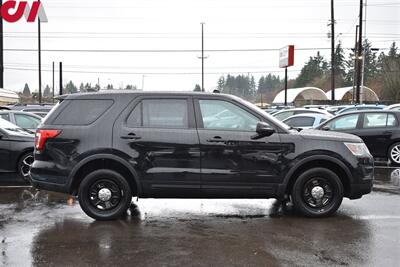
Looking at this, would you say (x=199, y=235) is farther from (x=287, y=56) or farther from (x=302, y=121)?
(x=287, y=56)

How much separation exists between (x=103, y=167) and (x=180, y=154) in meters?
1.11

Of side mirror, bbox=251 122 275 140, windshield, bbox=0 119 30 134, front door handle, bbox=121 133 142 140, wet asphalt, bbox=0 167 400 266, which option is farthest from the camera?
windshield, bbox=0 119 30 134

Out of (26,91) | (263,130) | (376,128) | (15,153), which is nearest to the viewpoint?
(263,130)

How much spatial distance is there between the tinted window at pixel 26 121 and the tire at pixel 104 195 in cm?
709

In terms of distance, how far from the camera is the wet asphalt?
4.97 meters

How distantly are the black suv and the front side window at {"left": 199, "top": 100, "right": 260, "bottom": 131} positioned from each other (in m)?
0.01

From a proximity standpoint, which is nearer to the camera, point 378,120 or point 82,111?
point 82,111

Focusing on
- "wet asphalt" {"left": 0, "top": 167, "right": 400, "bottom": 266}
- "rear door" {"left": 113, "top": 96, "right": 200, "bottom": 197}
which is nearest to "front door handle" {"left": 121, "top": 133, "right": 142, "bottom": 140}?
"rear door" {"left": 113, "top": 96, "right": 200, "bottom": 197}

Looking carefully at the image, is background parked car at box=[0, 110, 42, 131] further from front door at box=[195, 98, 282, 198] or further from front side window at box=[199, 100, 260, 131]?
front door at box=[195, 98, 282, 198]

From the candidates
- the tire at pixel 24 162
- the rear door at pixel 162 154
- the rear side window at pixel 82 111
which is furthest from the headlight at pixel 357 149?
the tire at pixel 24 162

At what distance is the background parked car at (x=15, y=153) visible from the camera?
30.8ft

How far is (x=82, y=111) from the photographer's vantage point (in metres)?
6.57

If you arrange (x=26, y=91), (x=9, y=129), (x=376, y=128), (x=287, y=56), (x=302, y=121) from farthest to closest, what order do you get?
1. (x=26, y=91)
2. (x=287, y=56)
3. (x=302, y=121)
4. (x=376, y=128)
5. (x=9, y=129)

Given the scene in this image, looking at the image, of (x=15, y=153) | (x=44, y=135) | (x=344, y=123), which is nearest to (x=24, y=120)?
(x=15, y=153)
